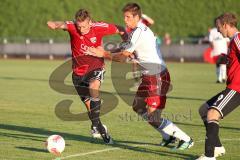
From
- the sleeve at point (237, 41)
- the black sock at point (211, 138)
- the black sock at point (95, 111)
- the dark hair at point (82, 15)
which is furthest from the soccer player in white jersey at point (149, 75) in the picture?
the sleeve at point (237, 41)

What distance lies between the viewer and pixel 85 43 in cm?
1297

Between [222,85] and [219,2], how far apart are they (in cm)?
2690

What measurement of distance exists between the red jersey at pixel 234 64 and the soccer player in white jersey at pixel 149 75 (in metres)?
1.55

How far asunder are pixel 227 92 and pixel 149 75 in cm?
172

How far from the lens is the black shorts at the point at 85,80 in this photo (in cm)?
1283

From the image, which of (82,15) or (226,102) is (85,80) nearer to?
(82,15)

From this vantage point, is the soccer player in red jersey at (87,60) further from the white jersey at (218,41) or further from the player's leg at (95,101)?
the white jersey at (218,41)

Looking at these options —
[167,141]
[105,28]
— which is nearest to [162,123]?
[167,141]

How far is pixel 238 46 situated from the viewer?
382 inches

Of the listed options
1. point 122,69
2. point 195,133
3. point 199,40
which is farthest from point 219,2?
point 195,133

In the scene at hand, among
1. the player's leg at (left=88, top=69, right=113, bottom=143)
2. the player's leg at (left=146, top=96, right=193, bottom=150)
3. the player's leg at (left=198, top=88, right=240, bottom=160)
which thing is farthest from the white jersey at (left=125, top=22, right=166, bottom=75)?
the player's leg at (left=198, top=88, right=240, bottom=160)

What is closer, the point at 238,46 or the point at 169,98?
the point at 238,46

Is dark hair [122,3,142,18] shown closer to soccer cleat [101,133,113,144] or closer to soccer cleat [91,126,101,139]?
soccer cleat [101,133,113,144]

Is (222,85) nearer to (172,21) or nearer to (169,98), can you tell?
(169,98)
